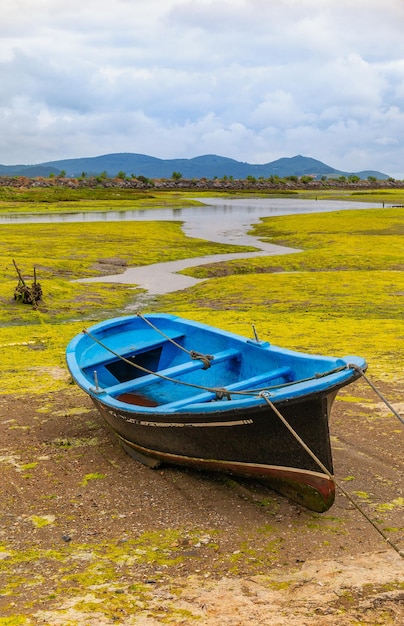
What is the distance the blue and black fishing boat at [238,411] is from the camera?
6688mm

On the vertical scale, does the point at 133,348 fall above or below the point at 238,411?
below

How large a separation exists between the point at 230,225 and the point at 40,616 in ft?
163

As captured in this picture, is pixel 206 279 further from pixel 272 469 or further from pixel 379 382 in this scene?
pixel 272 469

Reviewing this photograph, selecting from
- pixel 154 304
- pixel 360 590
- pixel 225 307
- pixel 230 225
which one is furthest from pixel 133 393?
pixel 230 225

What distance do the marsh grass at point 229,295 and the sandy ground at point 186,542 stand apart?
3819 mm

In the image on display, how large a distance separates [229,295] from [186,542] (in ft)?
53.6

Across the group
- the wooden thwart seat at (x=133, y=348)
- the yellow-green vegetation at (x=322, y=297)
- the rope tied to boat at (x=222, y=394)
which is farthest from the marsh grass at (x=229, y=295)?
the rope tied to boat at (x=222, y=394)

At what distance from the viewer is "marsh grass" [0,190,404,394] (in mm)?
14805

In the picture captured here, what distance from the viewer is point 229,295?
22.6 m

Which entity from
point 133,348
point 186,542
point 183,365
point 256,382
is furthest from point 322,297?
point 186,542

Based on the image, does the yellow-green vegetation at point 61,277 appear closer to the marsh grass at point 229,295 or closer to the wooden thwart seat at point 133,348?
the marsh grass at point 229,295

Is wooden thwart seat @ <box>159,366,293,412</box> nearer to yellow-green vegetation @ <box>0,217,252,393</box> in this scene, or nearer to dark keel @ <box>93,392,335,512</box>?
dark keel @ <box>93,392,335,512</box>

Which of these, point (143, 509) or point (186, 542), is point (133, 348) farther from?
point (186, 542)

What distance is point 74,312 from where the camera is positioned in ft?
→ 67.6
